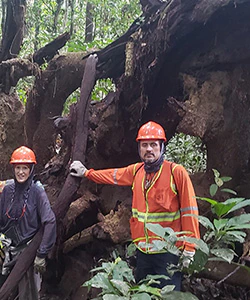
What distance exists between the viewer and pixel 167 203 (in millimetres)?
3471

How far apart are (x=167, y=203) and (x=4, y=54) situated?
4.99m

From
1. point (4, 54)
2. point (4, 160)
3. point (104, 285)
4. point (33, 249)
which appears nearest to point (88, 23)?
point (4, 54)

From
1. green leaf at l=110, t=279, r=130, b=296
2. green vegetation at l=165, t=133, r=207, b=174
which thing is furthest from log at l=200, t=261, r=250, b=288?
green vegetation at l=165, t=133, r=207, b=174

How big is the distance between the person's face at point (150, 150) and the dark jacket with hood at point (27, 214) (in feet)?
4.11

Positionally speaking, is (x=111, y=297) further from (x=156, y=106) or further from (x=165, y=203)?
(x=156, y=106)

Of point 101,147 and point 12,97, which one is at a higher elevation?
point 12,97

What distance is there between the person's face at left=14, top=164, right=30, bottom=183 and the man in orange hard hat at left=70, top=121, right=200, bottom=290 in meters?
1.22

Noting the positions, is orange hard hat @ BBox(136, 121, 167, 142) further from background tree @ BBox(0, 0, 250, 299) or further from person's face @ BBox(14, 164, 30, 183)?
person's face @ BBox(14, 164, 30, 183)

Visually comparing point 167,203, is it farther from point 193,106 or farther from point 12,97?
point 12,97

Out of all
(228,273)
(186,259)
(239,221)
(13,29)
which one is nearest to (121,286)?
(239,221)

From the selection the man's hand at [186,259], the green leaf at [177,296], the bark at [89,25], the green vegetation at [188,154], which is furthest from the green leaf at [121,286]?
the bark at [89,25]

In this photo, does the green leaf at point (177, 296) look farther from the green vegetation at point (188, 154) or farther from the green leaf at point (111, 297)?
the green vegetation at point (188, 154)

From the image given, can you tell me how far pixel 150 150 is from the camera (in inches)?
144

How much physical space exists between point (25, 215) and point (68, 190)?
23.4 inches
